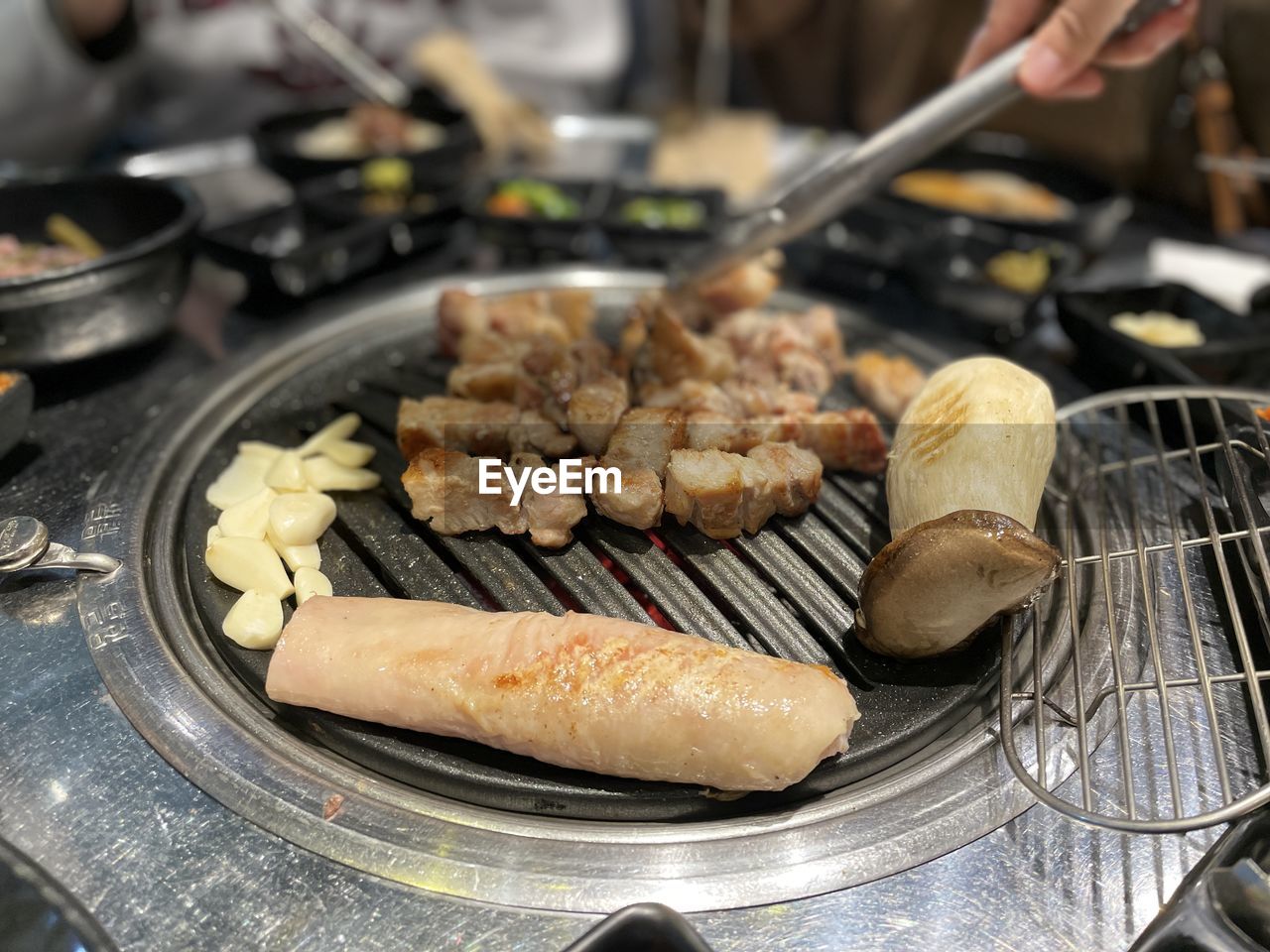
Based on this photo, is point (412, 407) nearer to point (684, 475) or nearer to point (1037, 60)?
point (684, 475)

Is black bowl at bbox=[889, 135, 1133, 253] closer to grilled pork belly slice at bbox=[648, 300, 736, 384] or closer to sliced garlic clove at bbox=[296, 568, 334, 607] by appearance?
grilled pork belly slice at bbox=[648, 300, 736, 384]

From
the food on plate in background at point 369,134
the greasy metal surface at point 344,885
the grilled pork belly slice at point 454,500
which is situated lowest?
the greasy metal surface at point 344,885

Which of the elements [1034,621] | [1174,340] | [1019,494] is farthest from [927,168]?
[1034,621]

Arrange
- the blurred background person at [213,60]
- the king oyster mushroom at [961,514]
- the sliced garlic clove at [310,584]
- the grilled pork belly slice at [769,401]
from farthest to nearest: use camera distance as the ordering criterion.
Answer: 1. the blurred background person at [213,60]
2. the grilled pork belly slice at [769,401]
3. the sliced garlic clove at [310,584]
4. the king oyster mushroom at [961,514]

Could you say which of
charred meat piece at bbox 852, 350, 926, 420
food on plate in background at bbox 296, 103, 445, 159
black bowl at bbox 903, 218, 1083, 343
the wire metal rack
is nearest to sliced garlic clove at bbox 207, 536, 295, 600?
the wire metal rack

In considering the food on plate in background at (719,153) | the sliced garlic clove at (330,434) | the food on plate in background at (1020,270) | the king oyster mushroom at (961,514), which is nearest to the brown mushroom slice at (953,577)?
the king oyster mushroom at (961,514)

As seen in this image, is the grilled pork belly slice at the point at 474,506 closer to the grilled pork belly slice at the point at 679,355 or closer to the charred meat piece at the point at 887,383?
the grilled pork belly slice at the point at 679,355

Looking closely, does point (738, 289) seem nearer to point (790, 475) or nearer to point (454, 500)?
point (790, 475)
